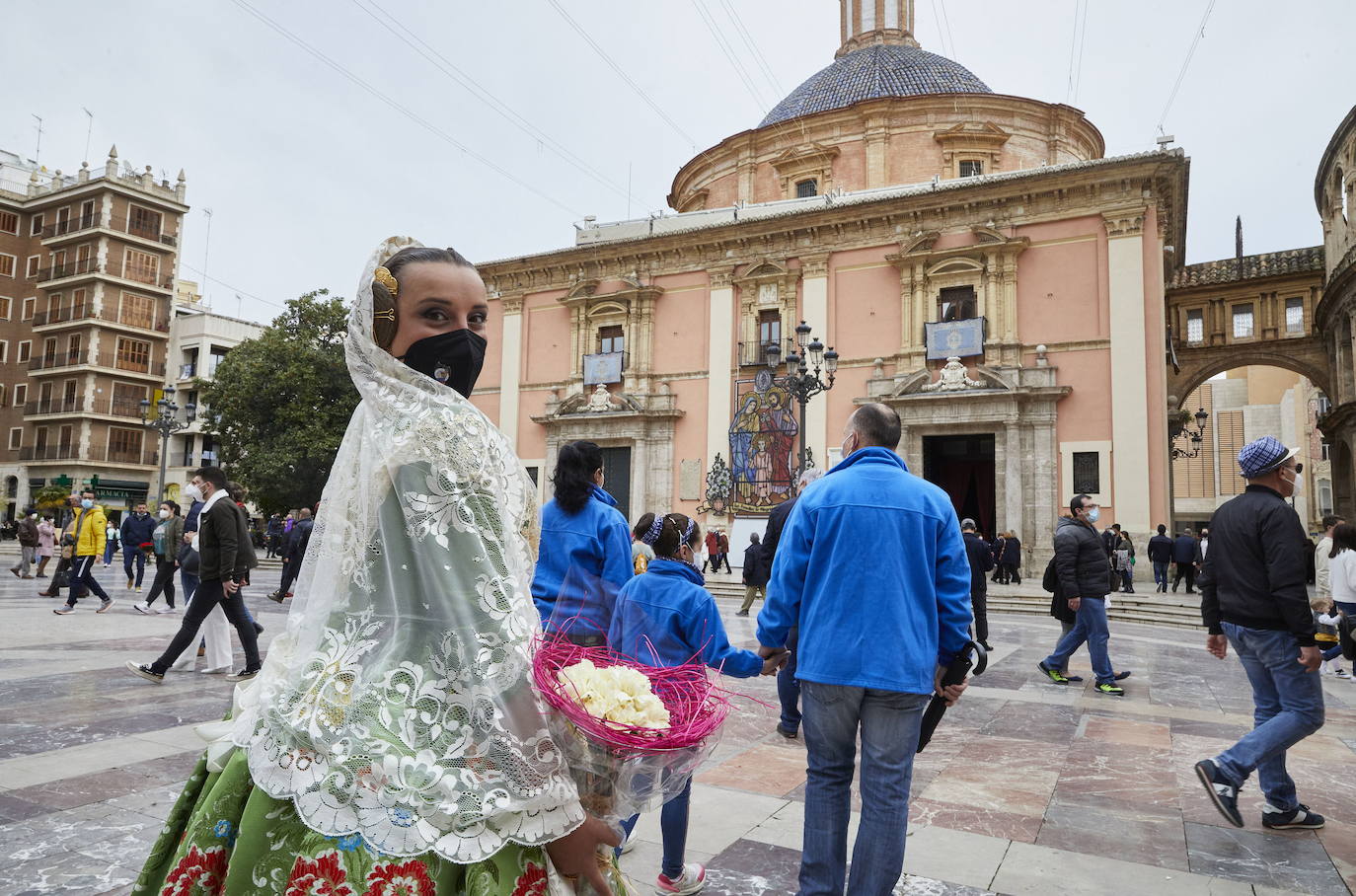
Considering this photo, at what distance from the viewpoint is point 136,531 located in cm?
1502

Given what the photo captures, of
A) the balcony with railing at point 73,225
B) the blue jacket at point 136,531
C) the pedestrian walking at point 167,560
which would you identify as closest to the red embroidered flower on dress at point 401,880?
the pedestrian walking at point 167,560

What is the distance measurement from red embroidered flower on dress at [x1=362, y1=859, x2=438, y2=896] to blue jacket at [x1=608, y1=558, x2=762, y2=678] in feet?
4.75

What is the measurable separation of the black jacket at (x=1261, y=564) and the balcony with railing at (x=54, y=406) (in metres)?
47.2

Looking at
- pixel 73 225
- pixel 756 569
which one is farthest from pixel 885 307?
pixel 73 225

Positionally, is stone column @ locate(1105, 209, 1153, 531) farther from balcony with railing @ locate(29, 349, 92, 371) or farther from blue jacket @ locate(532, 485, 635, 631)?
balcony with railing @ locate(29, 349, 92, 371)

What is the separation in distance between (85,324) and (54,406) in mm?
4590

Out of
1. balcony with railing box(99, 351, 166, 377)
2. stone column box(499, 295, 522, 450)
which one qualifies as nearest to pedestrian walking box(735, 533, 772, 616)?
stone column box(499, 295, 522, 450)

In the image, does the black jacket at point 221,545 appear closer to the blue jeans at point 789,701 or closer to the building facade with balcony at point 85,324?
the blue jeans at point 789,701

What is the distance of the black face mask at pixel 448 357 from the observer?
182 centimetres

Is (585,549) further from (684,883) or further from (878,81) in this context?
(878,81)

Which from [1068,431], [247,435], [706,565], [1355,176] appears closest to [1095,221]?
[1068,431]

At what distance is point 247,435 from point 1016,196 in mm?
25716

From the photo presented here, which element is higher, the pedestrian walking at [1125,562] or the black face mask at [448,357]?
the black face mask at [448,357]

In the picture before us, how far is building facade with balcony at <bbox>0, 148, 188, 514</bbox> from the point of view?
4003 centimetres
